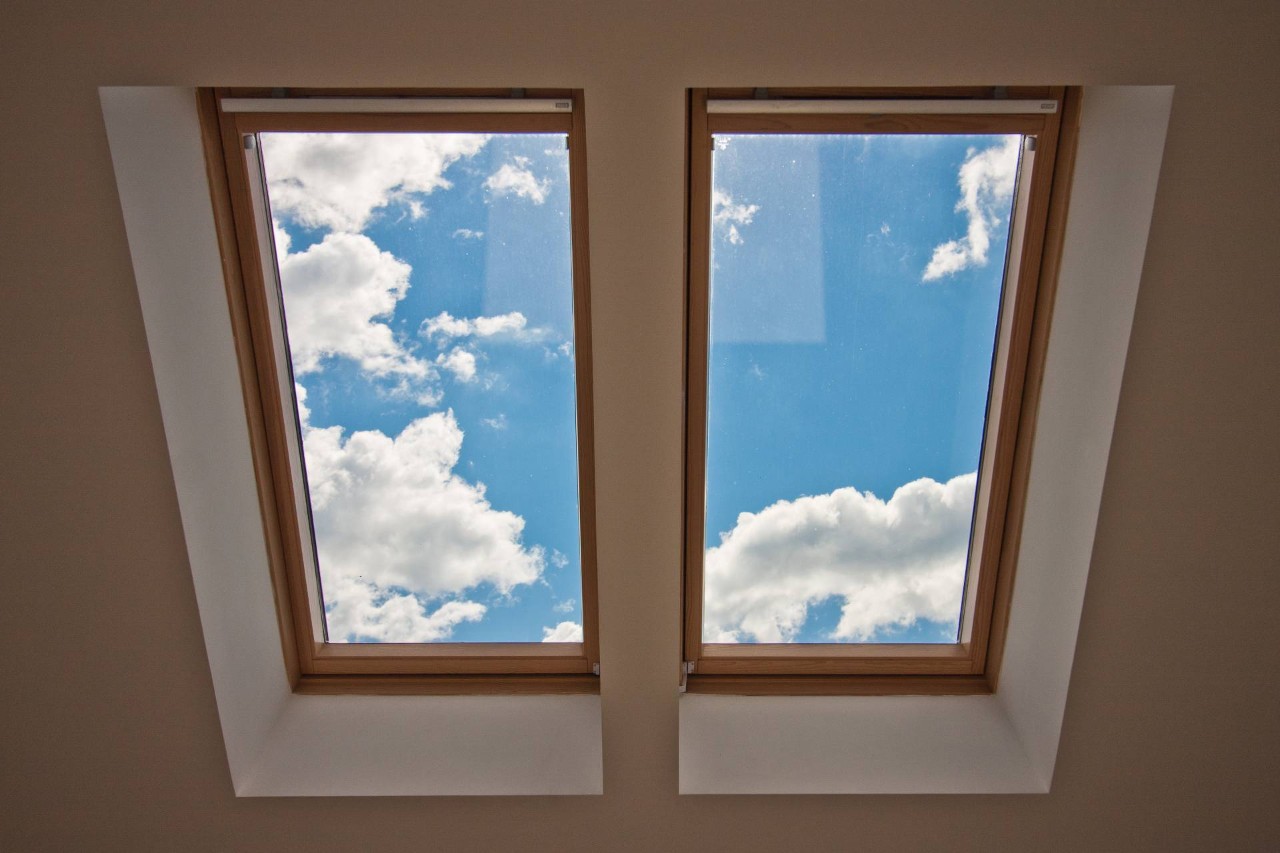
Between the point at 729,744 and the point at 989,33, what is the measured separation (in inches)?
64.2

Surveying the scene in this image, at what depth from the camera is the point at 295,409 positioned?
1.96 m

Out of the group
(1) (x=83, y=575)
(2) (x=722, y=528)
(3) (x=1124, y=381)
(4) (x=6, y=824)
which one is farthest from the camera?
(2) (x=722, y=528)

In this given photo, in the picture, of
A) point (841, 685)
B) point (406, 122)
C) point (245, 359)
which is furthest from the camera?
point (841, 685)

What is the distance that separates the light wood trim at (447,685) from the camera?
2.14 m

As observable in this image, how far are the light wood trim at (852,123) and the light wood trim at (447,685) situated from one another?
141cm

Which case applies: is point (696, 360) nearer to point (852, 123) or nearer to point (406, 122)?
point (852, 123)

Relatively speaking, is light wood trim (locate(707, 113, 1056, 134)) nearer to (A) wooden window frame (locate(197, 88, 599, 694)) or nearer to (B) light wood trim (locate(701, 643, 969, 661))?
(A) wooden window frame (locate(197, 88, 599, 694))

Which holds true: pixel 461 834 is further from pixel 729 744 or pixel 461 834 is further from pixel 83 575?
pixel 83 575

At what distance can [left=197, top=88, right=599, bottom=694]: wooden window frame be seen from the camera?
66.5 inches

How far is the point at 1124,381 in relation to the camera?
1598 millimetres

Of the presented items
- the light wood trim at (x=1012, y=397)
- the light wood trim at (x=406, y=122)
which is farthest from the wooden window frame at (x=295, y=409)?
the light wood trim at (x=1012, y=397)

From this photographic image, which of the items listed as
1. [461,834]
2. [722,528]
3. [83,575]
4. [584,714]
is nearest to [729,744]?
[584,714]

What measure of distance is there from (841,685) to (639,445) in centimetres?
93

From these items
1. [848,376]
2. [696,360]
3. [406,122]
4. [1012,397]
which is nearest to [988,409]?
[1012,397]
